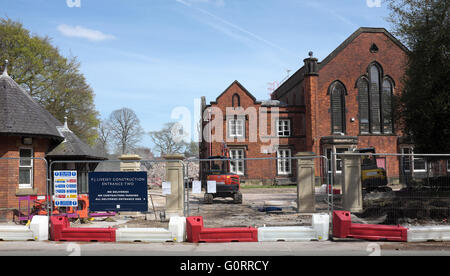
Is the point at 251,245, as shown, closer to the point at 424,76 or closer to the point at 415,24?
the point at 424,76

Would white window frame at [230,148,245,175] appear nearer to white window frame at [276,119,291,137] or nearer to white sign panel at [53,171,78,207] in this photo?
white window frame at [276,119,291,137]

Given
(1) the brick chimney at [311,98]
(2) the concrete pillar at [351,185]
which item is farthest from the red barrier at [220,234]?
(1) the brick chimney at [311,98]

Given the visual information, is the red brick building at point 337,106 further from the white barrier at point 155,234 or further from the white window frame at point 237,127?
the white barrier at point 155,234

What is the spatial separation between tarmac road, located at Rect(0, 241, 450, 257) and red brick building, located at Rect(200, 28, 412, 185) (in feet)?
88.8

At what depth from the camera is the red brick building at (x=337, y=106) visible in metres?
38.0

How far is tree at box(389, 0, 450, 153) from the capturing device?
832 inches

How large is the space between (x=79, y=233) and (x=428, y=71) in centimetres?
1926

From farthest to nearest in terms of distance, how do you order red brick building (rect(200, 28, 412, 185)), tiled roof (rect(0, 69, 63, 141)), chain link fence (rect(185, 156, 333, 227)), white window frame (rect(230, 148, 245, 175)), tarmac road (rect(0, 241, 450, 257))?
red brick building (rect(200, 28, 412, 185)) → white window frame (rect(230, 148, 245, 175)) → tiled roof (rect(0, 69, 63, 141)) → chain link fence (rect(185, 156, 333, 227)) → tarmac road (rect(0, 241, 450, 257))

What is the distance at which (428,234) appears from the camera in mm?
10930

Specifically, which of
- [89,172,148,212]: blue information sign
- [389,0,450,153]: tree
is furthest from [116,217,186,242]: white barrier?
[389,0,450,153]: tree

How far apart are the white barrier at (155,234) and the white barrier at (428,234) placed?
6273mm

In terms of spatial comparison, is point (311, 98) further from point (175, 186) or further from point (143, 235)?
point (143, 235)

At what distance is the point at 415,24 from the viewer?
2217 cm
